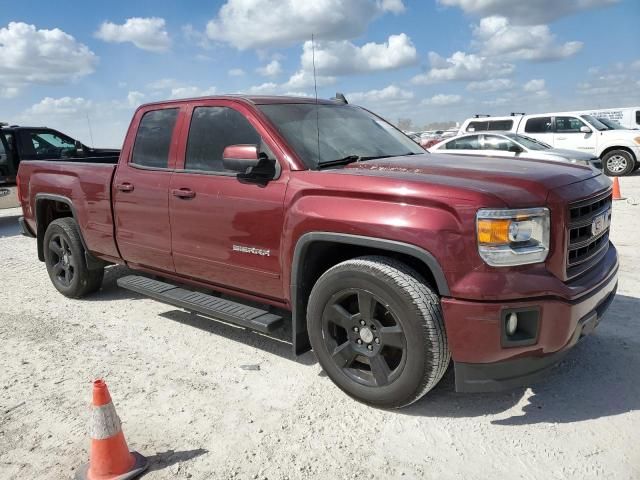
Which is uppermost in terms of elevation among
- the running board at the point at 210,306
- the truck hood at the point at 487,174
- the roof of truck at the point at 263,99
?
the roof of truck at the point at 263,99

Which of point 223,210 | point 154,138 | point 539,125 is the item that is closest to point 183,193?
point 223,210

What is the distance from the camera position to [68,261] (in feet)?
18.3

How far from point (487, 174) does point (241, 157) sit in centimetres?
152

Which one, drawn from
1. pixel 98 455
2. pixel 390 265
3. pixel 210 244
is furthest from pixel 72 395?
pixel 390 265

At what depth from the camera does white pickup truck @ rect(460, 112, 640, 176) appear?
49.2 ft

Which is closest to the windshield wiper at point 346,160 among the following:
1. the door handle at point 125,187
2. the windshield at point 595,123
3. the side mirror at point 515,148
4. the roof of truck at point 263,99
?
the roof of truck at point 263,99

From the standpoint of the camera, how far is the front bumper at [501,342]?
2.70 m

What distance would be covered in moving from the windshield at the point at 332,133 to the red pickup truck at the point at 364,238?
0.02 meters

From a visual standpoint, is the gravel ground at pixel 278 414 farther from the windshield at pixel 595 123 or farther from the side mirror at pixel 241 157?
the windshield at pixel 595 123

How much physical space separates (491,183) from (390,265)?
70 centimetres

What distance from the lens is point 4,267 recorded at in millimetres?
7266

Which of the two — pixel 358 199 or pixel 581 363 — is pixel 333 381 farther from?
pixel 581 363

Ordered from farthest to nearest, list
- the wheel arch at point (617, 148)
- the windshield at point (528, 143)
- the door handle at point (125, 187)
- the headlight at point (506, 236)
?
the wheel arch at point (617, 148) < the windshield at point (528, 143) < the door handle at point (125, 187) < the headlight at point (506, 236)

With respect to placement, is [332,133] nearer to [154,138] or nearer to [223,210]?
[223,210]
